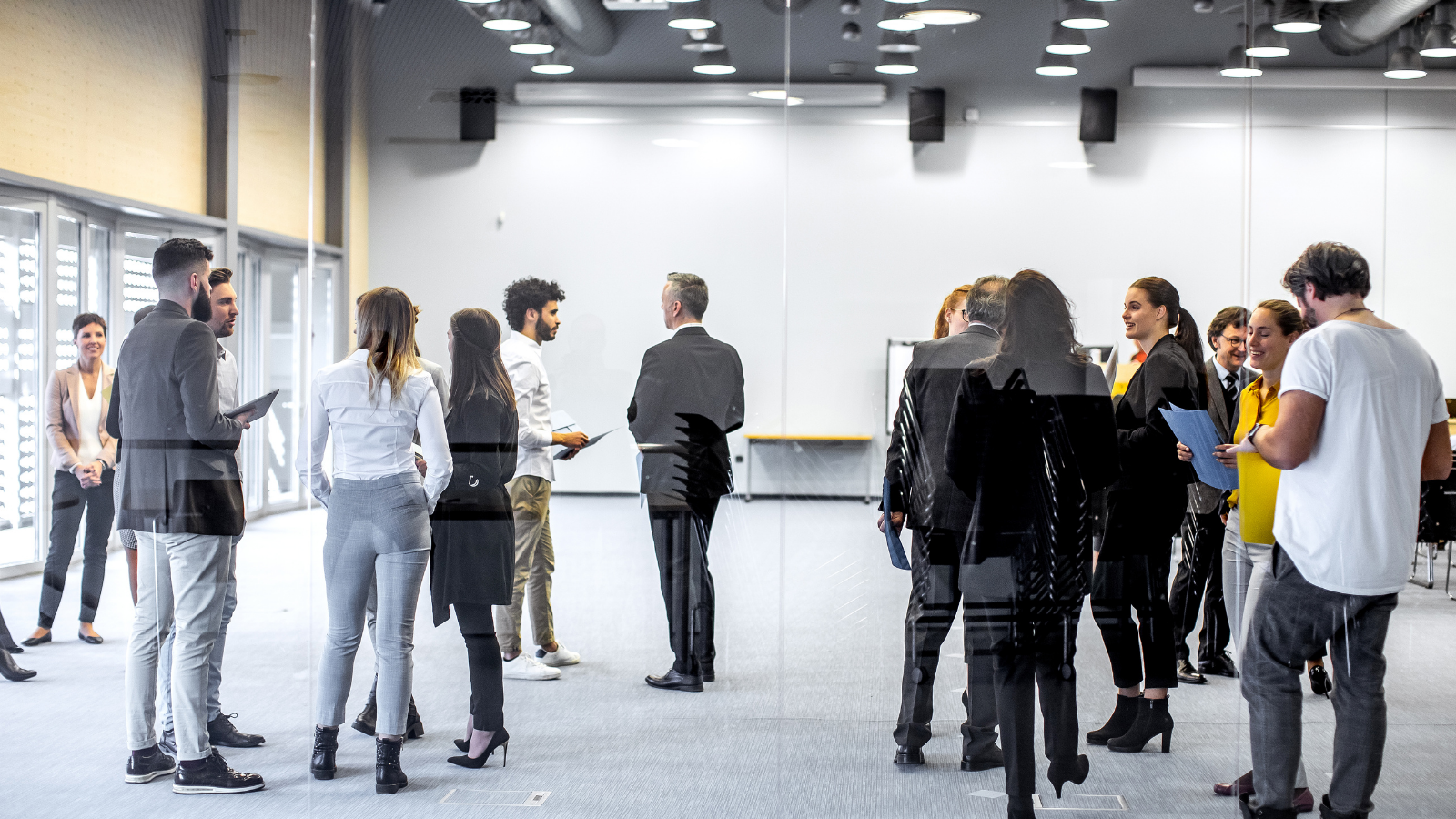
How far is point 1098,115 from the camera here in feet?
11.0

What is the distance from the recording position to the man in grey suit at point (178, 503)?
299cm

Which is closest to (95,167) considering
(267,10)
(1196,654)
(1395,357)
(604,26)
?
(267,10)

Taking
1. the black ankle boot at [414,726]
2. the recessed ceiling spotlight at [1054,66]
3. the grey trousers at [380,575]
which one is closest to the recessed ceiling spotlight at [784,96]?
the recessed ceiling spotlight at [1054,66]

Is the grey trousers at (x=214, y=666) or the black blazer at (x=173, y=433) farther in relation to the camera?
the grey trousers at (x=214, y=666)

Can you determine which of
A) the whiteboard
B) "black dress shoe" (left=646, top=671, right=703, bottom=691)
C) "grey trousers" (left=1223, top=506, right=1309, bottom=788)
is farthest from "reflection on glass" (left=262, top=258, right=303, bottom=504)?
"grey trousers" (left=1223, top=506, right=1309, bottom=788)

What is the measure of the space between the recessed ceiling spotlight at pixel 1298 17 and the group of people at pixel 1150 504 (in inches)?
37.9

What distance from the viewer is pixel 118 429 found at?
10.5 ft

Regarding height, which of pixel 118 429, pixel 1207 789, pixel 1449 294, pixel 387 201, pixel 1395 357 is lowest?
pixel 1207 789

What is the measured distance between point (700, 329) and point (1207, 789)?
6.89 feet

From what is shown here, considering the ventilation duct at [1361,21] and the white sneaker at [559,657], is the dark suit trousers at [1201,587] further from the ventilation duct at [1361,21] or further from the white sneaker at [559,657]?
the white sneaker at [559,657]

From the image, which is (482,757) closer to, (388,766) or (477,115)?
(388,766)

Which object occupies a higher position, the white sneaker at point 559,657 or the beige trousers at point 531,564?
the beige trousers at point 531,564

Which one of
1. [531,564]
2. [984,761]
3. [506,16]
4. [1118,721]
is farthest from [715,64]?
[1118,721]

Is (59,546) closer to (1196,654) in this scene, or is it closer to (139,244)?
(139,244)
